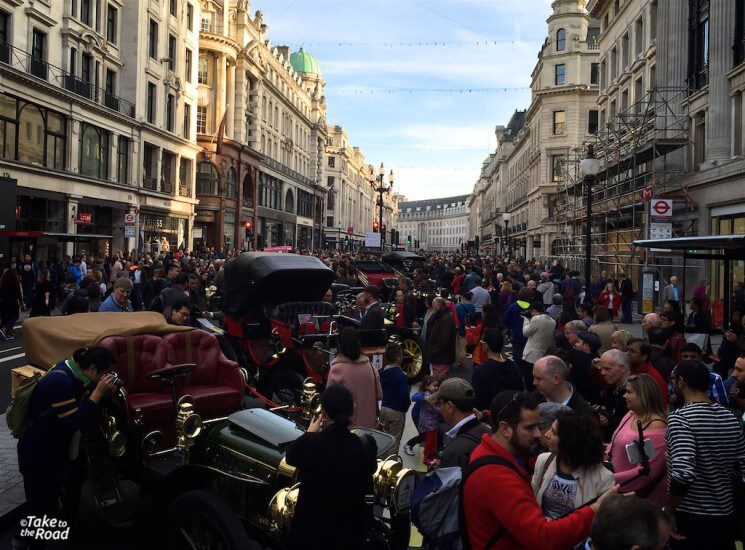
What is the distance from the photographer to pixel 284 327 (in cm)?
995

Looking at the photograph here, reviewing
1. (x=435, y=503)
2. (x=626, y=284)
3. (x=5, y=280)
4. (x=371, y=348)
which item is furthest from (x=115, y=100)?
(x=435, y=503)

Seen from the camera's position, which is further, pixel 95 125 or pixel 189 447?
Answer: pixel 95 125

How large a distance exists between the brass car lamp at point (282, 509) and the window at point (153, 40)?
4019 cm

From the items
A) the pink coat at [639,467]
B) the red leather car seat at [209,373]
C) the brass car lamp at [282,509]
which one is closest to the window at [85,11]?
the red leather car seat at [209,373]

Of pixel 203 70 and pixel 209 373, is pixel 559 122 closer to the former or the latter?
pixel 203 70

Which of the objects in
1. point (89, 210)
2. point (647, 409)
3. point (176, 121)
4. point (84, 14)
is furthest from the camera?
point (176, 121)

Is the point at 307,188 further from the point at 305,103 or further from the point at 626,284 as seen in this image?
the point at 626,284

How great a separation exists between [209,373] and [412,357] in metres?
6.55

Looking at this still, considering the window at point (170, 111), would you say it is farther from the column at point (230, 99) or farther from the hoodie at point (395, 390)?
the hoodie at point (395, 390)

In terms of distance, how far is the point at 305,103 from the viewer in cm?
8181

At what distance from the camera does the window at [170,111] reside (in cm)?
4219

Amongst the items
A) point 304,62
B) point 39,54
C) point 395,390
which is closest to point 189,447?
point 395,390

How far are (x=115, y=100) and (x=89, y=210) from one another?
658cm

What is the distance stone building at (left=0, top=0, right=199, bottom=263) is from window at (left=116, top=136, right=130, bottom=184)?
0.06 m
